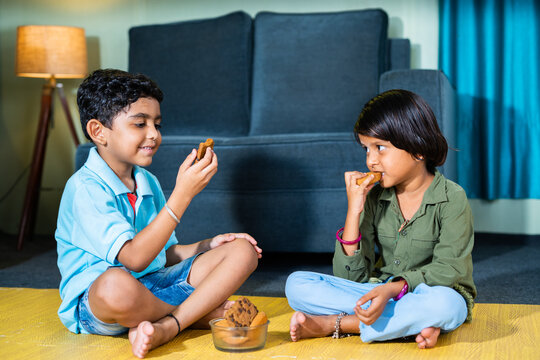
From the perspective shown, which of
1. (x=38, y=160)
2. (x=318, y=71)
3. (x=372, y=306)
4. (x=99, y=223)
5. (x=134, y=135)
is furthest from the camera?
(x=38, y=160)

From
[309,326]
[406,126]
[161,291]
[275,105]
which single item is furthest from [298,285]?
[275,105]

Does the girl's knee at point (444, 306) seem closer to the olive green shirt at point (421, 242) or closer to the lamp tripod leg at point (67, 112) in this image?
the olive green shirt at point (421, 242)

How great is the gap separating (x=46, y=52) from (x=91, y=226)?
175 centimetres

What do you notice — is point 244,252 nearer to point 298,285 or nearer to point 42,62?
point 298,285

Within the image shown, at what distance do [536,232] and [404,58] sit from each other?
0.97 meters

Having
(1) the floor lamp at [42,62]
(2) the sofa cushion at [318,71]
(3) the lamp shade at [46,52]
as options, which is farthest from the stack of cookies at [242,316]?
(3) the lamp shade at [46,52]

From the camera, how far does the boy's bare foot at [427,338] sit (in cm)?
115

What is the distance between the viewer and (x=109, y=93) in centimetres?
134

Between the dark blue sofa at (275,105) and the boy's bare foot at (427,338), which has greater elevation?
the dark blue sofa at (275,105)

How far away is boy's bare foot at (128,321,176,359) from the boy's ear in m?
0.44

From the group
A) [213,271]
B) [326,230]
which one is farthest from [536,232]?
[213,271]

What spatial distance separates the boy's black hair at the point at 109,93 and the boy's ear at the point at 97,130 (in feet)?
0.03

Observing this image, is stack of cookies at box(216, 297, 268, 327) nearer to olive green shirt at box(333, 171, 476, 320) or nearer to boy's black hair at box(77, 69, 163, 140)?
olive green shirt at box(333, 171, 476, 320)

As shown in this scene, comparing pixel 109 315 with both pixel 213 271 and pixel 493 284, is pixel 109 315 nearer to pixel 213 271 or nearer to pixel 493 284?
pixel 213 271
